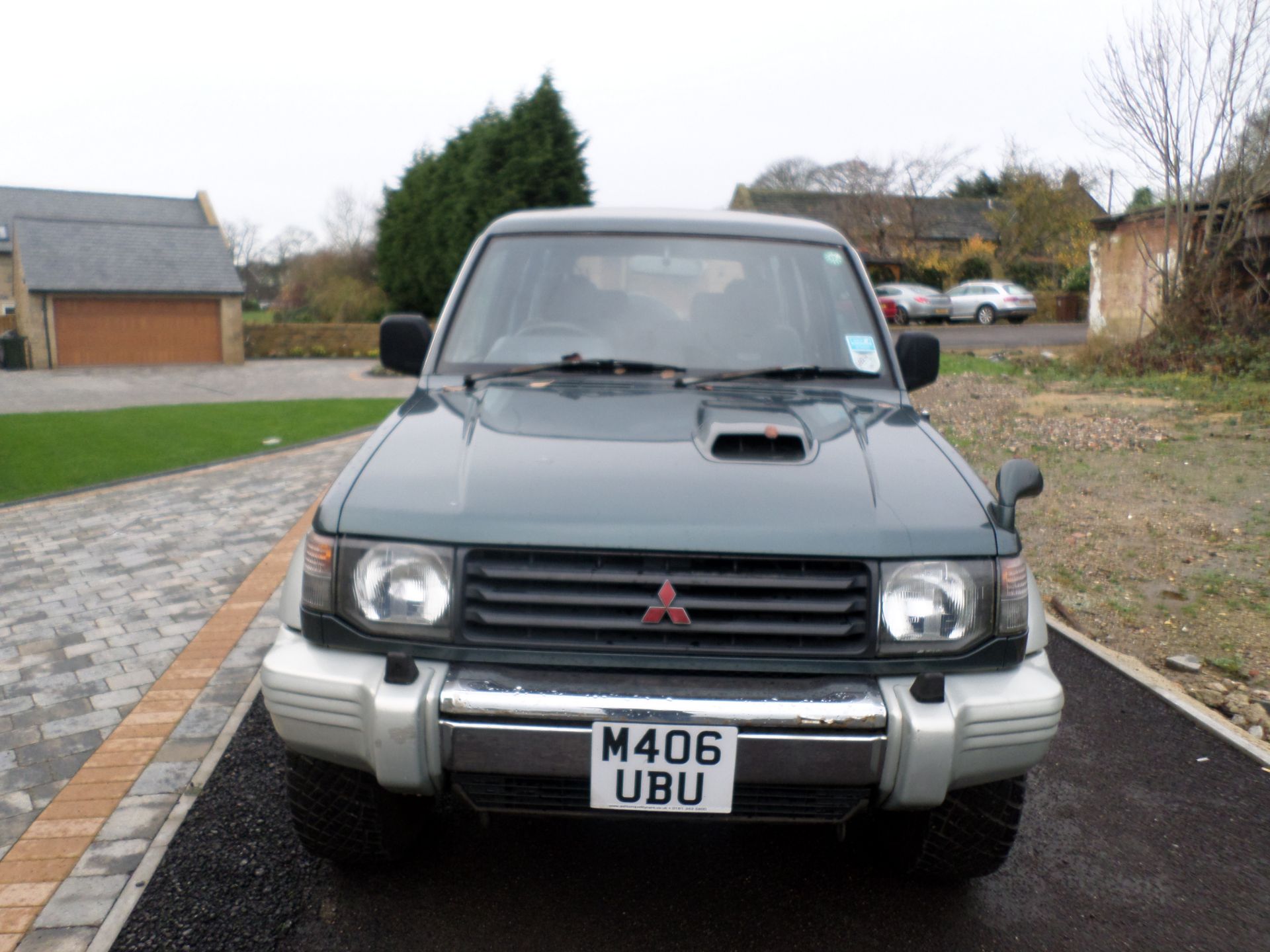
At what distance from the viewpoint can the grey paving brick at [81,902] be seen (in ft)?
8.87

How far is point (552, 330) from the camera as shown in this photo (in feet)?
11.8

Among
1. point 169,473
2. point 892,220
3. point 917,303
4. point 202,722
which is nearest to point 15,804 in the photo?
point 202,722

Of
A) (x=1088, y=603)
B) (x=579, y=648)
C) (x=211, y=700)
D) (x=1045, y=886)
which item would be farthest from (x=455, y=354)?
(x=1088, y=603)

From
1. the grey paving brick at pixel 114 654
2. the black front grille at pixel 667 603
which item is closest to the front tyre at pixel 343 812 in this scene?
the black front grille at pixel 667 603

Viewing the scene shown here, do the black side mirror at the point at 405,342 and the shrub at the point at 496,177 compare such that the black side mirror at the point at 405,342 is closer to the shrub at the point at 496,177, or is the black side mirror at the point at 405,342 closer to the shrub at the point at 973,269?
the shrub at the point at 496,177

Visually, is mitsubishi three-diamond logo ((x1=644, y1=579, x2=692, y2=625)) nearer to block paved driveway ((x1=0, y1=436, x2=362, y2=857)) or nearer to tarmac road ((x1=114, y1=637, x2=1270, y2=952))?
tarmac road ((x1=114, y1=637, x2=1270, y2=952))

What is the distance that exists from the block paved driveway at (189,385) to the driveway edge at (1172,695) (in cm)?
1374

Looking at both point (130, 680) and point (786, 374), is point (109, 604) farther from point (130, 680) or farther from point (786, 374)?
point (786, 374)

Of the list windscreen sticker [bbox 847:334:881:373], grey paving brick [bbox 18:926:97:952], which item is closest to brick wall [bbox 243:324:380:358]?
windscreen sticker [bbox 847:334:881:373]

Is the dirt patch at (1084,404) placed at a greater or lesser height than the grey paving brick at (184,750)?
greater

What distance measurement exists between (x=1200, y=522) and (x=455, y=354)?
19.2ft

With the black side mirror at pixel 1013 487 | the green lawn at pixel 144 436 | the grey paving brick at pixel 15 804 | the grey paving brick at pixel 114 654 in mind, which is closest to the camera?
the black side mirror at pixel 1013 487

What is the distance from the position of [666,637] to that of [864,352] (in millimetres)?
1614

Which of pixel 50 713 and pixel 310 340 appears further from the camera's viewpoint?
pixel 310 340
